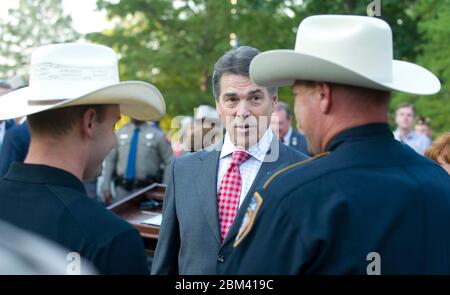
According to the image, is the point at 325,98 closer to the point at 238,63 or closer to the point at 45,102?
the point at 45,102

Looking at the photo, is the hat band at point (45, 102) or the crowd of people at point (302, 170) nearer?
the crowd of people at point (302, 170)

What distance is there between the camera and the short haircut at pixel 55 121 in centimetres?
246

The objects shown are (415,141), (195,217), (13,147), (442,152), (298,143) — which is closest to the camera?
(195,217)

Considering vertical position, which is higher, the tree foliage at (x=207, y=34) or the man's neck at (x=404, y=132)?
the tree foliage at (x=207, y=34)

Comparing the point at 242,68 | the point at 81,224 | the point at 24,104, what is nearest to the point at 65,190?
the point at 81,224

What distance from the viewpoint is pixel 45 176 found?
2.37m

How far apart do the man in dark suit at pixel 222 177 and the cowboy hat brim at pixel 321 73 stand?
880mm

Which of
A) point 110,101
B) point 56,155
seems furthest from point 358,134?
point 56,155

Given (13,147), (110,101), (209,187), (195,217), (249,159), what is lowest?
(13,147)

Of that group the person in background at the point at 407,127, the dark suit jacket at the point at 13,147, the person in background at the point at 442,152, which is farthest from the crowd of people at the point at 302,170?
the person in background at the point at 407,127

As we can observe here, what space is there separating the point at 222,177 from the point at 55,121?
1.33 metres

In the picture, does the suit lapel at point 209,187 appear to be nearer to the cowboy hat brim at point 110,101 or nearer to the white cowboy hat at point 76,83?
the cowboy hat brim at point 110,101

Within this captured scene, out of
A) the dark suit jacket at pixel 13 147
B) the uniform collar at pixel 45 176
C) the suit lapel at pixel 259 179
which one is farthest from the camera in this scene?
the dark suit jacket at pixel 13 147

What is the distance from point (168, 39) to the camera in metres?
21.2
